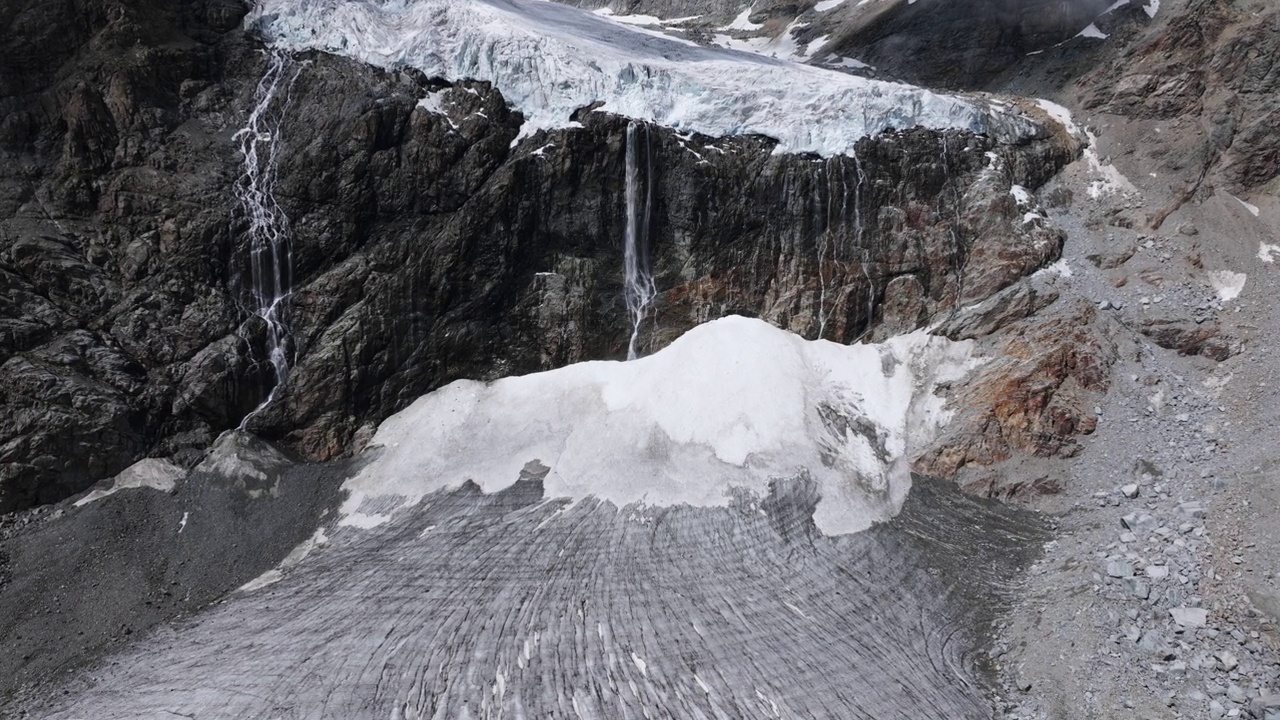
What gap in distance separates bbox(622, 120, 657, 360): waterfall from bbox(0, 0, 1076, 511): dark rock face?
11.1 inches

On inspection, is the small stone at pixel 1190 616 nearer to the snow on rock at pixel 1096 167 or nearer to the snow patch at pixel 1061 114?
the snow on rock at pixel 1096 167

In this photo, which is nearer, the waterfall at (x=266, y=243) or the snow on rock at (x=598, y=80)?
the waterfall at (x=266, y=243)

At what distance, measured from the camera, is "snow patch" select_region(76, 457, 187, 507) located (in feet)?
49.9

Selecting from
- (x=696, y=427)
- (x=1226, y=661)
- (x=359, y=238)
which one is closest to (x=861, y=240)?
(x=696, y=427)

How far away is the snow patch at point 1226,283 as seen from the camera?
670 inches

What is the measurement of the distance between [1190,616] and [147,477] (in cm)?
2128

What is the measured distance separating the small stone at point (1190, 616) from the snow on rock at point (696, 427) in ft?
17.9

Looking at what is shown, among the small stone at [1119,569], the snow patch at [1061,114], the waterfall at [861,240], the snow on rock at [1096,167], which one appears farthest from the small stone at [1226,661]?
the snow patch at [1061,114]

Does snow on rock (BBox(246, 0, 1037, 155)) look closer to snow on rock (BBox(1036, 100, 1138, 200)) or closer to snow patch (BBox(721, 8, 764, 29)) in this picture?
snow on rock (BBox(1036, 100, 1138, 200))

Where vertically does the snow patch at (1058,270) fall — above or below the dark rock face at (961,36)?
below

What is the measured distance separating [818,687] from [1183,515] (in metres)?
8.23

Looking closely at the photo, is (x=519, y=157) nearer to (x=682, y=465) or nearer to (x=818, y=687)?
(x=682, y=465)

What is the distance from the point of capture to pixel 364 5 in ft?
69.9

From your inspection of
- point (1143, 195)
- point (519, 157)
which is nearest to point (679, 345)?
point (519, 157)
